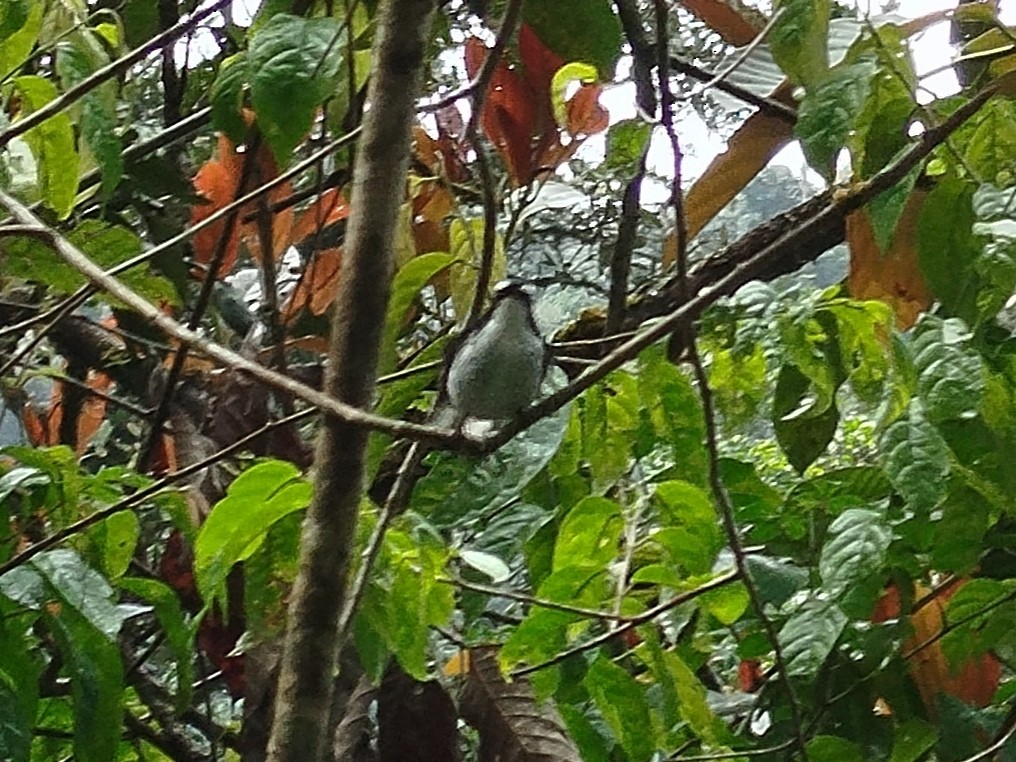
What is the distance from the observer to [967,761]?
0.62 meters

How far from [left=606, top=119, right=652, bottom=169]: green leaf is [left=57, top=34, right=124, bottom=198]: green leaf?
0.23 meters

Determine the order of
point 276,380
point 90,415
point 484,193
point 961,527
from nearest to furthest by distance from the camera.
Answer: point 276,380 → point 484,193 → point 961,527 → point 90,415

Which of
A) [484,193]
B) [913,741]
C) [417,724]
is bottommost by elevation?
[913,741]

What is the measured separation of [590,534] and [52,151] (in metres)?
0.31

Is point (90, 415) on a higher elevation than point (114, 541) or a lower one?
higher

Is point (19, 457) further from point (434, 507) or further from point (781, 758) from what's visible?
point (781, 758)

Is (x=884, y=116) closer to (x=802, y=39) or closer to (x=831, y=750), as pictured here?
(x=802, y=39)

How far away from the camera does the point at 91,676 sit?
1.75 feet

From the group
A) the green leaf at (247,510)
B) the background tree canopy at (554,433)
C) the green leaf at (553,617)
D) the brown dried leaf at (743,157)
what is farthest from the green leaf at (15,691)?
the brown dried leaf at (743,157)

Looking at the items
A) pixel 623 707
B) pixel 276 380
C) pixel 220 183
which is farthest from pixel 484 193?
pixel 220 183

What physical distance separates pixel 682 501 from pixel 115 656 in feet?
0.86

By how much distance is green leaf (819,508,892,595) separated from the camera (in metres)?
0.57

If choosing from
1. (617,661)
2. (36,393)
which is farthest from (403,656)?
(36,393)

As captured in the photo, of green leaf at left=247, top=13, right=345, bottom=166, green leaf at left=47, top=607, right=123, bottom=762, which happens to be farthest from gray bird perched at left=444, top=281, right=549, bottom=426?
green leaf at left=47, top=607, right=123, bottom=762
